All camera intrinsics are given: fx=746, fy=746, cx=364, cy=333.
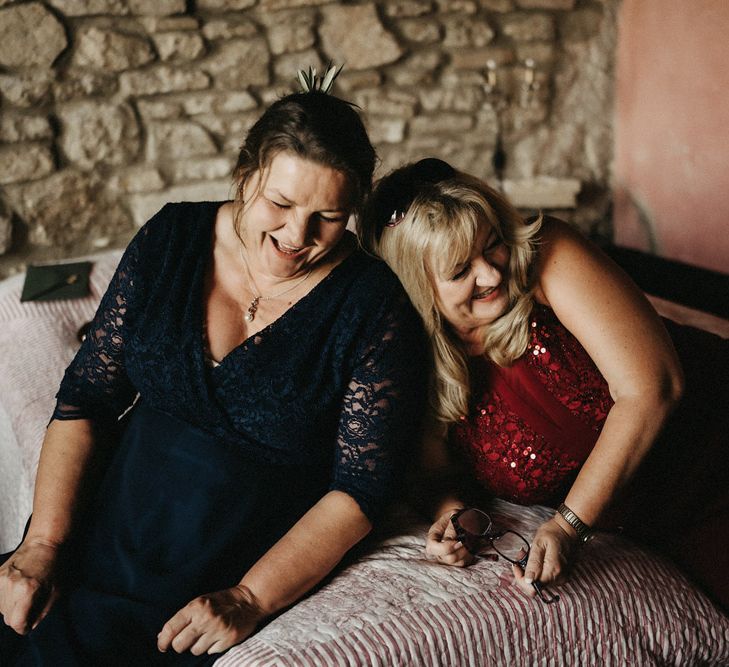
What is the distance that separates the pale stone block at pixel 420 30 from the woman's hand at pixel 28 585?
2302 millimetres

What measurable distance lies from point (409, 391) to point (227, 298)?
0.40 m

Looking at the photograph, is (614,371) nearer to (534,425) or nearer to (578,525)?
(534,425)

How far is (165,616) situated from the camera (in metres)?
1.25

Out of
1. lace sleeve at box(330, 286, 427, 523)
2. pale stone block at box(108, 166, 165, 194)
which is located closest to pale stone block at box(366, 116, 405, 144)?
pale stone block at box(108, 166, 165, 194)

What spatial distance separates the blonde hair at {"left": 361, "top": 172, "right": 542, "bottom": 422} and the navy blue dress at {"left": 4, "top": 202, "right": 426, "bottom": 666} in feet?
0.20

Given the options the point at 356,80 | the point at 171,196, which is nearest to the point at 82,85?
the point at 171,196

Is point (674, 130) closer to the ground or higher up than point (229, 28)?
closer to the ground

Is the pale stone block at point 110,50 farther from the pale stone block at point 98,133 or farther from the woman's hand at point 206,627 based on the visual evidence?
the woman's hand at point 206,627

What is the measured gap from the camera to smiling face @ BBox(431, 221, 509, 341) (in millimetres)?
1377

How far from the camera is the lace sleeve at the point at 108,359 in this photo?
144cm

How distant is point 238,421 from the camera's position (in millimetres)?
1365

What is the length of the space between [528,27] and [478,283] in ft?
6.75

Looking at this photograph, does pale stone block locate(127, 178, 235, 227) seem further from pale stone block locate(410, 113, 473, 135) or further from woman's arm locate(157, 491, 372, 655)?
woman's arm locate(157, 491, 372, 655)

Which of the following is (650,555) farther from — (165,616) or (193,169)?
(193,169)
